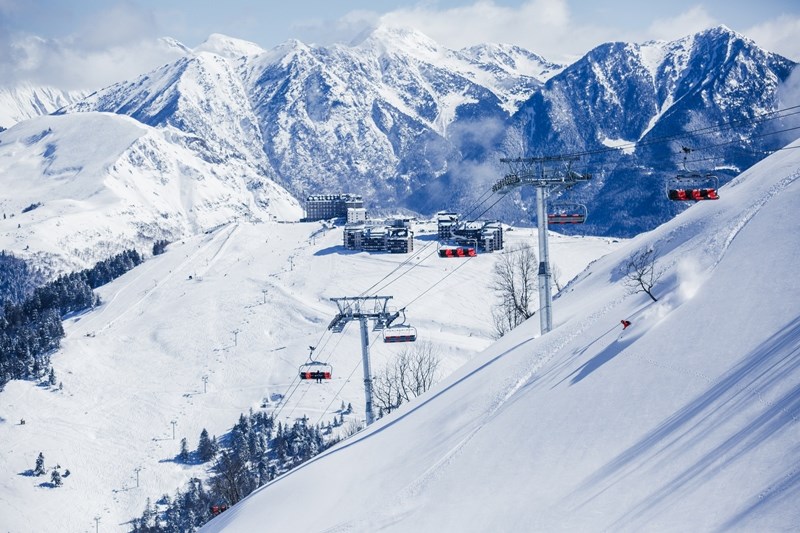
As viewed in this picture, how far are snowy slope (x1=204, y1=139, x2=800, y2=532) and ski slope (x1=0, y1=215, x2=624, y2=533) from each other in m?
68.1

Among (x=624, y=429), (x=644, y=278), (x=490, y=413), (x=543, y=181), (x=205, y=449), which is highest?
(x=543, y=181)

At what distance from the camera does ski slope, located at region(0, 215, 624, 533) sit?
307 feet

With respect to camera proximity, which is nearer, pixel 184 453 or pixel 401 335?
pixel 401 335

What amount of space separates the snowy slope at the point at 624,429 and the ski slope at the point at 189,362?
223 feet

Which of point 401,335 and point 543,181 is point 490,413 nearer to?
point 543,181

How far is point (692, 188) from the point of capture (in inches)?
1441

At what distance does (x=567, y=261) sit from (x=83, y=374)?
98.4m

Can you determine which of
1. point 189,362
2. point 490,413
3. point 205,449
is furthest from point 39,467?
point 490,413

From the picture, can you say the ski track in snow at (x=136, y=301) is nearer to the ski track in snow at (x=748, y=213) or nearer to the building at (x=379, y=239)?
the building at (x=379, y=239)

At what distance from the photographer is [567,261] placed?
557ft

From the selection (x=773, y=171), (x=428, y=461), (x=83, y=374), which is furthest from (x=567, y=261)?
(x=428, y=461)

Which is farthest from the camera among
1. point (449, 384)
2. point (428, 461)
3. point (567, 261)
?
point (567, 261)

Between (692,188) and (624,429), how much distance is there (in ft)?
70.6

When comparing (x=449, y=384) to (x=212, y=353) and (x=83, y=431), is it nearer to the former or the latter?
(x=83, y=431)
